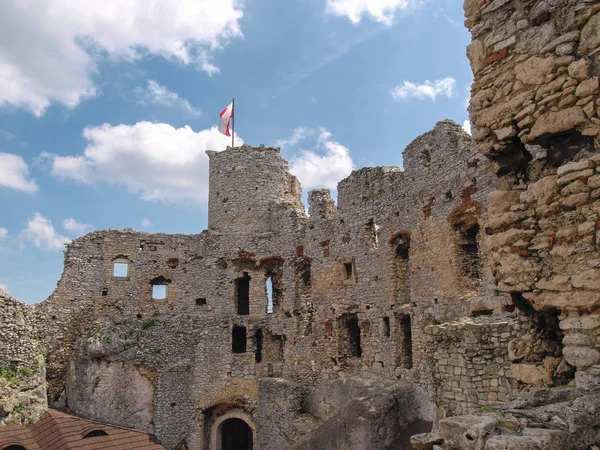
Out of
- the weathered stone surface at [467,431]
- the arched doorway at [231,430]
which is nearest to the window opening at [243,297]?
the arched doorway at [231,430]

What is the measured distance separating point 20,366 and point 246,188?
35.7 feet

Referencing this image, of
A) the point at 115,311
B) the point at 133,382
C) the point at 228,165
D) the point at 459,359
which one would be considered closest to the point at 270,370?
the point at 133,382

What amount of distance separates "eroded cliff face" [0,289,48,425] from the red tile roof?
673 mm

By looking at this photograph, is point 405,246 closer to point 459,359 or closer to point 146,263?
point 459,359

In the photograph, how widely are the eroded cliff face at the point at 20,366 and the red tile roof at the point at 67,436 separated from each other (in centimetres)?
67

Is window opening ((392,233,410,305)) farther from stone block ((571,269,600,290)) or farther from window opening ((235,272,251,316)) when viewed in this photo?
stone block ((571,269,600,290))

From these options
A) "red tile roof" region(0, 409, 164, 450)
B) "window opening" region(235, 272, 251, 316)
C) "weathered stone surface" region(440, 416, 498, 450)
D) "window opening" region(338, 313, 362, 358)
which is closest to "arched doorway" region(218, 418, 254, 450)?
"window opening" region(235, 272, 251, 316)

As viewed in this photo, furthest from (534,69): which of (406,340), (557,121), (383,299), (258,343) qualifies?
(258,343)

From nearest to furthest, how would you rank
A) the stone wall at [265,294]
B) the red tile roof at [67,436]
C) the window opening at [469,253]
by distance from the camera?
the window opening at [469,253]
the stone wall at [265,294]
the red tile roof at [67,436]

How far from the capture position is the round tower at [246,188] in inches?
903

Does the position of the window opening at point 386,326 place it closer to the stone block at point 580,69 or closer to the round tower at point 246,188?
the round tower at point 246,188

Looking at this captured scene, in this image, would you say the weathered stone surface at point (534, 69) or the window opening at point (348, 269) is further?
the window opening at point (348, 269)

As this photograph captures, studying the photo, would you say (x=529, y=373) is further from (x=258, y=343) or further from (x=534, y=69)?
(x=258, y=343)

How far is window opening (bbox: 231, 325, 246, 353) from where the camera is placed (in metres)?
22.5
